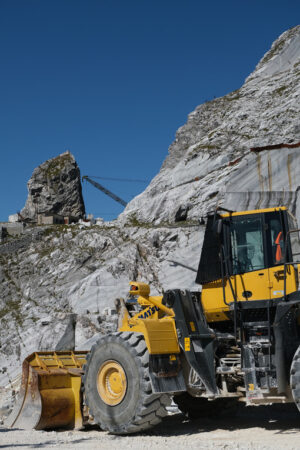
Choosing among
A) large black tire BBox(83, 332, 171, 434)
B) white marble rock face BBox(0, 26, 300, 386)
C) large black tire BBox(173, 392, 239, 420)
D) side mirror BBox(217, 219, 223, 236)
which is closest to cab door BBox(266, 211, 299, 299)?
side mirror BBox(217, 219, 223, 236)

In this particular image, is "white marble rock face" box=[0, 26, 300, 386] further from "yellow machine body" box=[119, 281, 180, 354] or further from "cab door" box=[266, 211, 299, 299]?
"cab door" box=[266, 211, 299, 299]

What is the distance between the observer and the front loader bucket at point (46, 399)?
9.55 metres

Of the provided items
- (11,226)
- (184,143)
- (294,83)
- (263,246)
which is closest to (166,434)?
(263,246)

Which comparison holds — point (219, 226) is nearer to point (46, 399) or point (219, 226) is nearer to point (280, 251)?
point (280, 251)

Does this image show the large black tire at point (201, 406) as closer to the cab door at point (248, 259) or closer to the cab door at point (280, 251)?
the cab door at point (248, 259)

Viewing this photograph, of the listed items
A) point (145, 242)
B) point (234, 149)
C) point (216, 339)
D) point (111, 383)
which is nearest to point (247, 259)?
point (216, 339)

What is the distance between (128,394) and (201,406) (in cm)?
214

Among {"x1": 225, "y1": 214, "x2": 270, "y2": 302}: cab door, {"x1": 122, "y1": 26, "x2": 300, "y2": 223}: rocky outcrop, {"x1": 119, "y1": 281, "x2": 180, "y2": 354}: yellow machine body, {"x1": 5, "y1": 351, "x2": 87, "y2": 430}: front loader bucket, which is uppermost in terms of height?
{"x1": 122, "y1": 26, "x2": 300, "y2": 223}: rocky outcrop

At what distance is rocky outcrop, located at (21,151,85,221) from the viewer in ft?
179

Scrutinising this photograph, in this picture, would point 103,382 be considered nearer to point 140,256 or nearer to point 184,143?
point 140,256

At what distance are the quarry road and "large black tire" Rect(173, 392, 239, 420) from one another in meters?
0.19

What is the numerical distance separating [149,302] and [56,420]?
8.65ft

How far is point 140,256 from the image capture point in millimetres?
27141

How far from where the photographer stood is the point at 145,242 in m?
27.8
